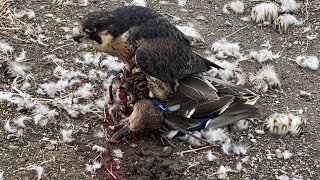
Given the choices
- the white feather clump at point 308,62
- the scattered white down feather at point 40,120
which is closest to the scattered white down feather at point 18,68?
the scattered white down feather at point 40,120

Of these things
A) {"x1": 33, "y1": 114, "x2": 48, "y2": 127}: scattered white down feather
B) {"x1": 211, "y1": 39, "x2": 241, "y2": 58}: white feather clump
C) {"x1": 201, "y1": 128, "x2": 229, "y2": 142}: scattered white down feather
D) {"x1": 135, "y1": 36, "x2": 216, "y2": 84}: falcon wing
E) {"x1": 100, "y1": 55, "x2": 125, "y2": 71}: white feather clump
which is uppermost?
{"x1": 135, "y1": 36, "x2": 216, "y2": 84}: falcon wing

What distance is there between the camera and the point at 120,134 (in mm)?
3584

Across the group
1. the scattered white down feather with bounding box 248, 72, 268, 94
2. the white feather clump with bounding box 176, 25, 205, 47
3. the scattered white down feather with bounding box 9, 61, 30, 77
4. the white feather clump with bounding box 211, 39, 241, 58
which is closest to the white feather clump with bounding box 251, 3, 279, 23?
the white feather clump with bounding box 211, 39, 241, 58

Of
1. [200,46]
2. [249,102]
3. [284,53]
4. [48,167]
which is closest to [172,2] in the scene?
[200,46]

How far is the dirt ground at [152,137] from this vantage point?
3.49 m

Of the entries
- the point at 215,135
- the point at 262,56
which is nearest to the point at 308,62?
the point at 262,56

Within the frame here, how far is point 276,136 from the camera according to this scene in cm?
383

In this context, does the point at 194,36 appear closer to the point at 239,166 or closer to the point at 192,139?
the point at 192,139

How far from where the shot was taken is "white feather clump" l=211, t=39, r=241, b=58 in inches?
177

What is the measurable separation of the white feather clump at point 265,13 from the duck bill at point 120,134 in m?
1.67

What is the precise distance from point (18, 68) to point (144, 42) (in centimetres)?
100

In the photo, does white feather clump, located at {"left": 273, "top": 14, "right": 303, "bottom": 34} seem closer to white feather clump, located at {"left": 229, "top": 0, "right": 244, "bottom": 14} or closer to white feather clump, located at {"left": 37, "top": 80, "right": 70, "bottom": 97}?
white feather clump, located at {"left": 229, "top": 0, "right": 244, "bottom": 14}

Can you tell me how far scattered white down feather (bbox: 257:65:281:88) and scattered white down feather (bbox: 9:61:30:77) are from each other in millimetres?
1522

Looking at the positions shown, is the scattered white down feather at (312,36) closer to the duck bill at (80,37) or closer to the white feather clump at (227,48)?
the white feather clump at (227,48)
